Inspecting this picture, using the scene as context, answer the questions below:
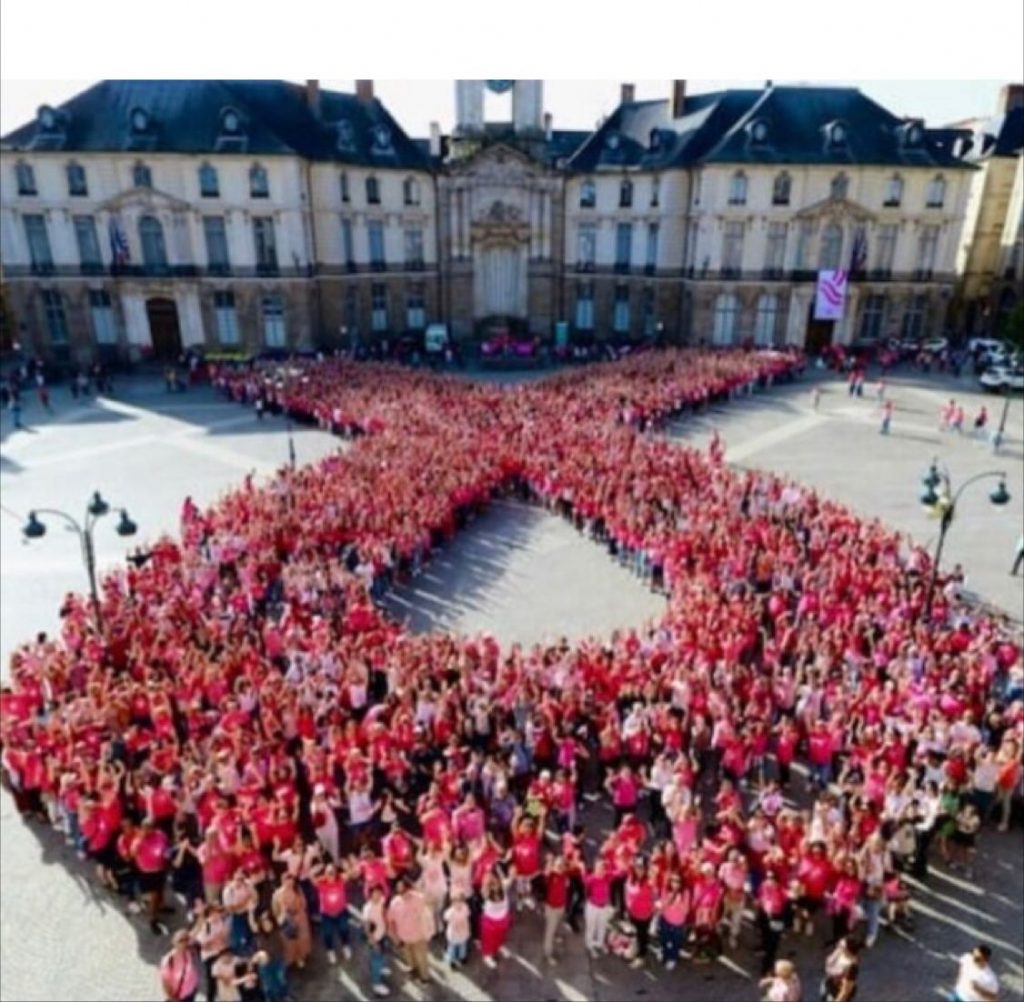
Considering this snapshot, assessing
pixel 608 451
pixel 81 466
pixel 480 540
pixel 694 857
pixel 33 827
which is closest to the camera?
pixel 694 857

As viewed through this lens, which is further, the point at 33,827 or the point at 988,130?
the point at 988,130

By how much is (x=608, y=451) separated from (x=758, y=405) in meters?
16.3

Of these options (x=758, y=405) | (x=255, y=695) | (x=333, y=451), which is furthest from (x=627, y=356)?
(x=255, y=695)

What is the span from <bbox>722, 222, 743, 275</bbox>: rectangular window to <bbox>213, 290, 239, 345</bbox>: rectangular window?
91.8ft

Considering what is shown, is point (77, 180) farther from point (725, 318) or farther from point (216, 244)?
point (725, 318)

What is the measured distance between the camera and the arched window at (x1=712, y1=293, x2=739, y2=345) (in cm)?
5134

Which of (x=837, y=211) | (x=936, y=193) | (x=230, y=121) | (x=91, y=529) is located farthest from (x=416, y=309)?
(x=91, y=529)

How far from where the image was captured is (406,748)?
12.4 meters

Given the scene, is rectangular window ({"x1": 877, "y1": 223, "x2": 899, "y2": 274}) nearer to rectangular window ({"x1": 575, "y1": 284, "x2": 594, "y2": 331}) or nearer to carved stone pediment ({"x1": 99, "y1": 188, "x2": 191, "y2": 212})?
rectangular window ({"x1": 575, "y1": 284, "x2": 594, "y2": 331})

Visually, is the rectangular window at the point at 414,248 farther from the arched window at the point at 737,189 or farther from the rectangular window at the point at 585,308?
the arched window at the point at 737,189

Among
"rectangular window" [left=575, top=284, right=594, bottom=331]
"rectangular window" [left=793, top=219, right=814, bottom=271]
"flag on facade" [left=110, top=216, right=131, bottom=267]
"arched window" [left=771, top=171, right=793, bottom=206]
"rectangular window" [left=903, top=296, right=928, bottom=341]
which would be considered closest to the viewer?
"flag on facade" [left=110, top=216, right=131, bottom=267]

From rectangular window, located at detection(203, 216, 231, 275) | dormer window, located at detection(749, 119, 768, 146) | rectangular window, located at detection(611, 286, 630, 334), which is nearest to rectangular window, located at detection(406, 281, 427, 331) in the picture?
rectangular window, located at detection(203, 216, 231, 275)

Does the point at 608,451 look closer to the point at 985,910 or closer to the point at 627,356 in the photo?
the point at 985,910

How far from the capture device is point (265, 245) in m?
48.4
